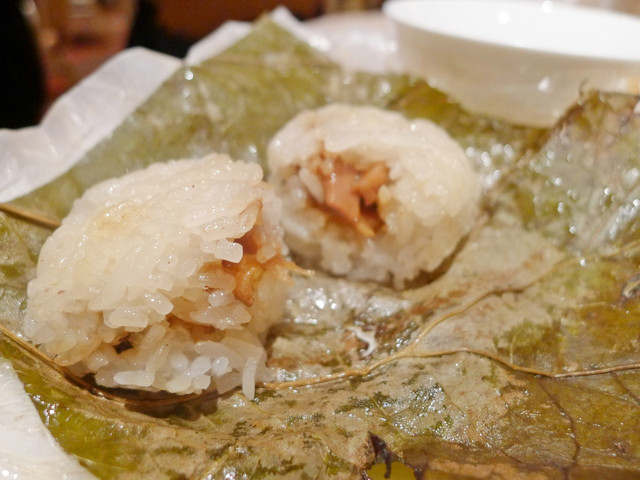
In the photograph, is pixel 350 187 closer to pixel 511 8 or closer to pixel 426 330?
pixel 426 330

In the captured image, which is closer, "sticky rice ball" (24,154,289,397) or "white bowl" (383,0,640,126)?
"sticky rice ball" (24,154,289,397)

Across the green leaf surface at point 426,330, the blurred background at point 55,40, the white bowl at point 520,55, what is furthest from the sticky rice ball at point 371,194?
the blurred background at point 55,40

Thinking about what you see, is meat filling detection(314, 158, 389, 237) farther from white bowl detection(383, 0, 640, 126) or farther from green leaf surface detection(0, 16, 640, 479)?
white bowl detection(383, 0, 640, 126)

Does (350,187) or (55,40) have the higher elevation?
(55,40)

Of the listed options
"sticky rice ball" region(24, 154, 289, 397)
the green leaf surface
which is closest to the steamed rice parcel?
"sticky rice ball" region(24, 154, 289, 397)

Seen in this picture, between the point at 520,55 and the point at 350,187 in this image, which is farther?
the point at 520,55

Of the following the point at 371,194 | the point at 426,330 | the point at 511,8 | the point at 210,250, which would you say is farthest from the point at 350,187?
the point at 511,8
